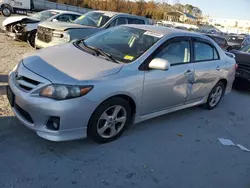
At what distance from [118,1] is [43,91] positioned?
4467 centimetres

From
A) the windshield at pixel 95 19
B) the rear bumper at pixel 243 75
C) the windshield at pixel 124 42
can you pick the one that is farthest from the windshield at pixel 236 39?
the windshield at pixel 124 42

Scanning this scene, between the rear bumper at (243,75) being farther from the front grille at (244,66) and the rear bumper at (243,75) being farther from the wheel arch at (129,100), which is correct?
the wheel arch at (129,100)

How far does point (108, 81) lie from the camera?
3158 mm

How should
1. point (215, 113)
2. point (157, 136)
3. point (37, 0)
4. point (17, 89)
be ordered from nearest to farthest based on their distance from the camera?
point (17, 89) < point (157, 136) < point (215, 113) < point (37, 0)

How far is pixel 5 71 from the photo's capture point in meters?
5.98

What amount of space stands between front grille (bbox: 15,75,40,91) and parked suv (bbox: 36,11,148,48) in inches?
161

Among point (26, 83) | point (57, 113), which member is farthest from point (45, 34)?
point (57, 113)

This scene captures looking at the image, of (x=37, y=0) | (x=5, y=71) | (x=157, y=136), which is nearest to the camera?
(x=157, y=136)

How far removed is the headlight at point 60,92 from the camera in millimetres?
2918

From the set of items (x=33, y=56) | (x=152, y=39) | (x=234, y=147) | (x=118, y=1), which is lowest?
(x=234, y=147)

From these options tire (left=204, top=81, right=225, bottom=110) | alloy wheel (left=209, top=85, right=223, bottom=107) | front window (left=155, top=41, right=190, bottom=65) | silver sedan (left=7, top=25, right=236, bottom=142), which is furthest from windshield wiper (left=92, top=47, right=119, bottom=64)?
alloy wheel (left=209, top=85, right=223, bottom=107)

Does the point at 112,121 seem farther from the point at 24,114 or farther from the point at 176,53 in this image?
the point at 176,53

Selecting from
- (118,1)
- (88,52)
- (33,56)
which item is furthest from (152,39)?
(118,1)

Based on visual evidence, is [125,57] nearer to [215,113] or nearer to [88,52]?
[88,52]
